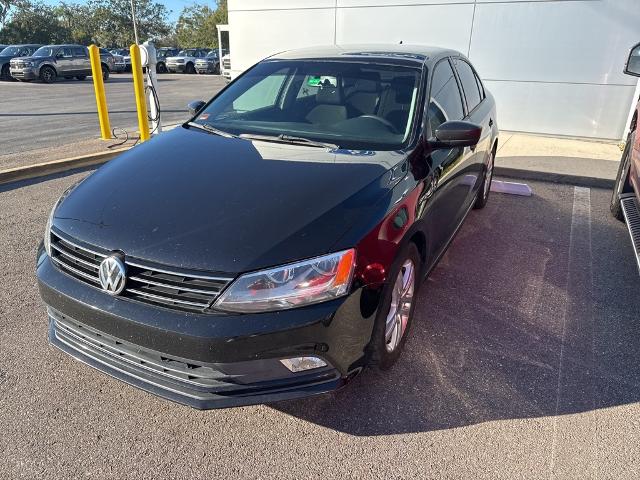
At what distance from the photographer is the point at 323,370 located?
2.12 m

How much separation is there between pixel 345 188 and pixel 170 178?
3.06 feet

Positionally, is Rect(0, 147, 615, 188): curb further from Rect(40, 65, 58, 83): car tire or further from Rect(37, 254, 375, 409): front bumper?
Rect(40, 65, 58, 83): car tire

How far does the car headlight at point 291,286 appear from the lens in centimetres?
195

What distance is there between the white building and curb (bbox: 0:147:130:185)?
19.8 ft

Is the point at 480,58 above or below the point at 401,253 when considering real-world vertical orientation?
above

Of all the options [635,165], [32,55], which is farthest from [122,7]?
[635,165]

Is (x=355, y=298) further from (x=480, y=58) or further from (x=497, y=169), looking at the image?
(x=480, y=58)

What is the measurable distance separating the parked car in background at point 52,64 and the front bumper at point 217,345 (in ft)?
81.2

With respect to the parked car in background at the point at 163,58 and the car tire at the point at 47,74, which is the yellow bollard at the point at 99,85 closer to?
the car tire at the point at 47,74

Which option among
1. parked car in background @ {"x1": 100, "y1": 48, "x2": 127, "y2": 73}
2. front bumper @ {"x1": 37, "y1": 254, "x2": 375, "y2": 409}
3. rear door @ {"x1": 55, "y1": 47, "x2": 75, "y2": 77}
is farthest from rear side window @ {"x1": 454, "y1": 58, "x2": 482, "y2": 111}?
parked car in background @ {"x1": 100, "y1": 48, "x2": 127, "y2": 73}

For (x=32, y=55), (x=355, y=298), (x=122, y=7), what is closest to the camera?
(x=355, y=298)

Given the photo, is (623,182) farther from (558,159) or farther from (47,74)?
(47,74)

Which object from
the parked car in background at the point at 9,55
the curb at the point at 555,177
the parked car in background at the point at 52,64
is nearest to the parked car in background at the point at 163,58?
the parked car in background at the point at 9,55

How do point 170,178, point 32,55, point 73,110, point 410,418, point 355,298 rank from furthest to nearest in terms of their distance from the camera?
1. point 32,55
2. point 73,110
3. point 170,178
4. point 410,418
5. point 355,298
